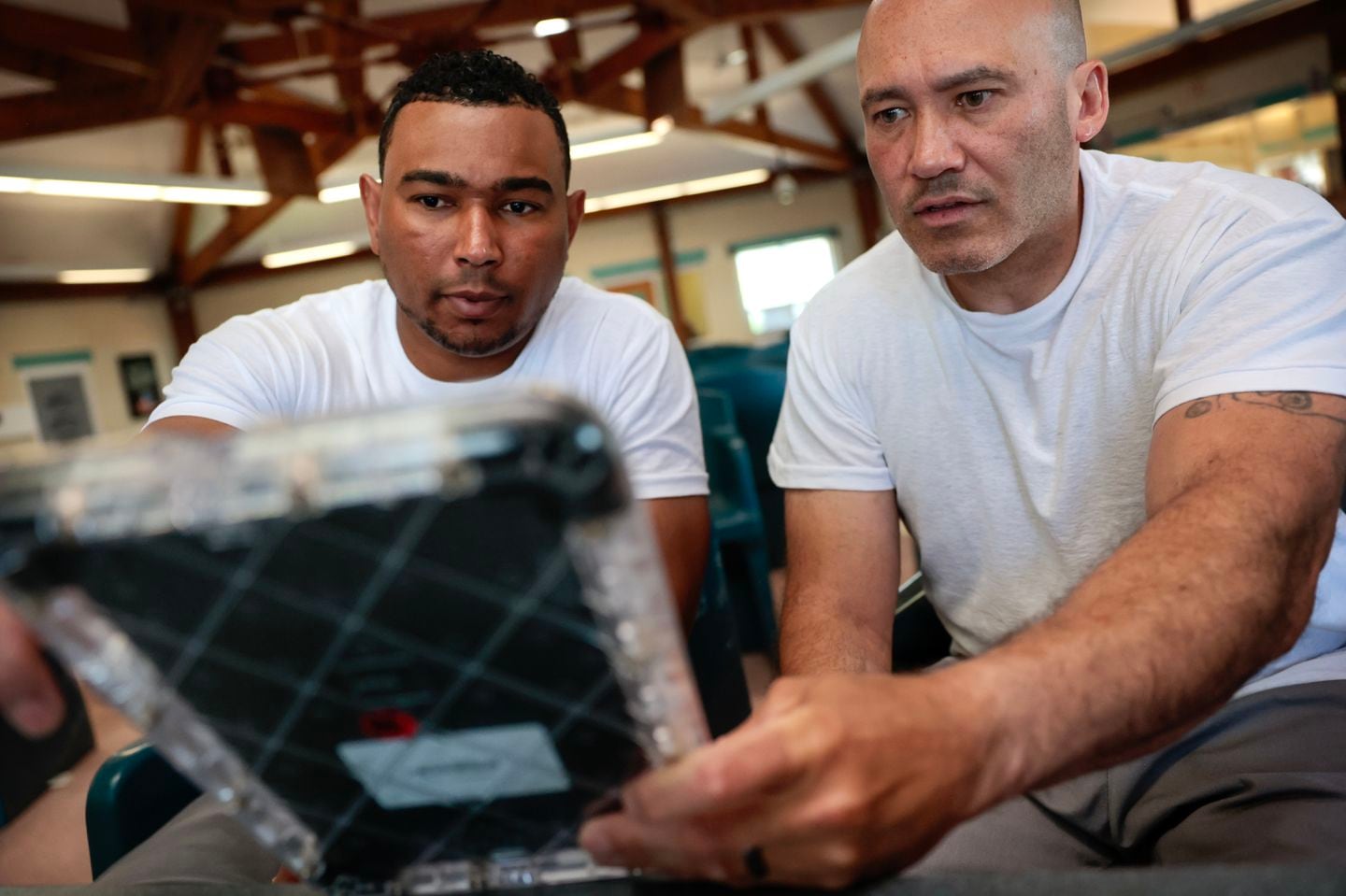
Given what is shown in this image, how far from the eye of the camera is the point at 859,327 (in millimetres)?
1456

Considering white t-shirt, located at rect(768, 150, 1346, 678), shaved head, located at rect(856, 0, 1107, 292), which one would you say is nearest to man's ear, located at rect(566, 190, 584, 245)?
white t-shirt, located at rect(768, 150, 1346, 678)

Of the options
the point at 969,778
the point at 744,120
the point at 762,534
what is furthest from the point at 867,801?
the point at 744,120

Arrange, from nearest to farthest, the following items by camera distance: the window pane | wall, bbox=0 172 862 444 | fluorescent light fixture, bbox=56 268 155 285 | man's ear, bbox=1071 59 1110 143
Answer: man's ear, bbox=1071 59 1110 143 → fluorescent light fixture, bbox=56 268 155 285 → wall, bbox=0 172 862 444 → the window pane

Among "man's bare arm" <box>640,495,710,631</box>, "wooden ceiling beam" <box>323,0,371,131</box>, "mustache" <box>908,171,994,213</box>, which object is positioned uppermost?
"wooden ceiling beam" <box>323,0,371,131</box>

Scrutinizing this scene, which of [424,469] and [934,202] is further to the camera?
[934,202]

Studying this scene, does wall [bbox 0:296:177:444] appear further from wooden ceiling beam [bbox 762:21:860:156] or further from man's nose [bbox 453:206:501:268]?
man's nose [bbox 453:206:501:268]

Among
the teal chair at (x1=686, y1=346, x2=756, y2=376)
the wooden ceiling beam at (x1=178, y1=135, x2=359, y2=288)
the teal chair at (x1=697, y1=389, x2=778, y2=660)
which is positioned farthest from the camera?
the wooden ceiling beam at (x1=178, y1=135, x2=359, y2=288)

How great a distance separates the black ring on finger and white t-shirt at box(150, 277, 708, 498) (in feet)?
3.20

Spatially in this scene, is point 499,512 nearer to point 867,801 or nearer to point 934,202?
point 867,801

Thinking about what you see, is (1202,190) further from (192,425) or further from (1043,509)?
(192,425)

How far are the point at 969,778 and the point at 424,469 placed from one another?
38 cm

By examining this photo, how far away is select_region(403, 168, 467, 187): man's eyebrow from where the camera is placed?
5.05 feet

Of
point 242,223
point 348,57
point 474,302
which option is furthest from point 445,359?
point 242,223

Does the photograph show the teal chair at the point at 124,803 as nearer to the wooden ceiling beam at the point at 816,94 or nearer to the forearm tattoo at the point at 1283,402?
the forearm tattoo at the point at 1283,402
